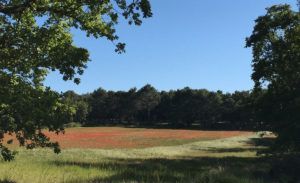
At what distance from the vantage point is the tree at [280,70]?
124ft

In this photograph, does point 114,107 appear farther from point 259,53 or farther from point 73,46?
point 73,46

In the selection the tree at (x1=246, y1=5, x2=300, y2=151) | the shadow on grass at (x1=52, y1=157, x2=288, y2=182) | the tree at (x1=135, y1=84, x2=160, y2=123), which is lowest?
the shadow on grass at (x1=52, y1=157, x2=288, y2=182)

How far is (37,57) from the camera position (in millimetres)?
16688

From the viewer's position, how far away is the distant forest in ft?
548

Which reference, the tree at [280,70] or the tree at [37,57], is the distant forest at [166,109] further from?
the tree at [37,57]

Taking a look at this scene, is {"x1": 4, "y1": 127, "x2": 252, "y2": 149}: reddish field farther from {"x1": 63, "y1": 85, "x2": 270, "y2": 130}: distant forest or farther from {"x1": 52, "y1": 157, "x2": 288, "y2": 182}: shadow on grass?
{"x1": 63, "y1": 85, "x2": 270, "y2": 130}: distant forest

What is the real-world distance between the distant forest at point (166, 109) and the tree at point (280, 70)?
113m

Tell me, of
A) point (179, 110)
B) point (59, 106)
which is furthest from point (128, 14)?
point (179, 110)

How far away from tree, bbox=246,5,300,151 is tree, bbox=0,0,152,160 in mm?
23511

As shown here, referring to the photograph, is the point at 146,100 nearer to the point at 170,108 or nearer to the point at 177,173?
the point at 170,108

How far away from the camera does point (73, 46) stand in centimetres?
1745

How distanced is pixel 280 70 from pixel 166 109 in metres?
146

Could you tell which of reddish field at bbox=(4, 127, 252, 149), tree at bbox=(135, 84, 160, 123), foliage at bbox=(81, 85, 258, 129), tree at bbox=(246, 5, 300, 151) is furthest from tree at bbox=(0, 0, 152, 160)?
tree at bbox=(135, 84, 160, 123)

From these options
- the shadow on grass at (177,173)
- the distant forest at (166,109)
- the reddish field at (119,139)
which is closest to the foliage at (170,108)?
the distant forest at (166,109)
